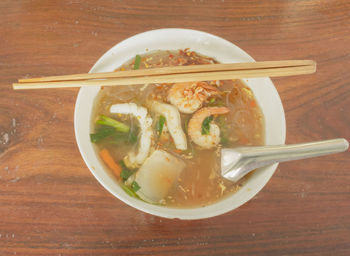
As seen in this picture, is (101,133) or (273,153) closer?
(273,153)

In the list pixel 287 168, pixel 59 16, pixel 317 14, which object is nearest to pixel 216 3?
pixel 317 14

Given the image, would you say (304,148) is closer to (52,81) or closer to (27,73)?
(52,81)

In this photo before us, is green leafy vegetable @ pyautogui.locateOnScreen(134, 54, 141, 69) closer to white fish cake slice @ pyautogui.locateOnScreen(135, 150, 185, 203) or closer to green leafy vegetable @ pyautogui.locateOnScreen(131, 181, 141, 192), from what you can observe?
white fish cake slice @ pyautogui.locateOnScreen(135, 150, 185, 203)

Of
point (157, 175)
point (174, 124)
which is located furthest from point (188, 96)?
point (157, 175)

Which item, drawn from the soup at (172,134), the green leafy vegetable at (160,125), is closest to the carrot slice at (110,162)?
the soup at (172,134)

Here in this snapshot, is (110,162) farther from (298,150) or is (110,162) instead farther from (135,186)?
(298,150)

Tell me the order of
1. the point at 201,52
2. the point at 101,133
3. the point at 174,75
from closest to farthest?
the point at 174,75
the point at 101,133
the point at 201,52
